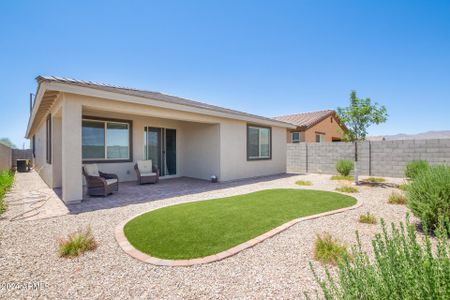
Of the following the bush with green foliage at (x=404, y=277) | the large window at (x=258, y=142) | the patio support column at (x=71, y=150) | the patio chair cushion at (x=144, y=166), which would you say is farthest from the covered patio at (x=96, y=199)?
the bush with green foliage at (x=404, y=277)

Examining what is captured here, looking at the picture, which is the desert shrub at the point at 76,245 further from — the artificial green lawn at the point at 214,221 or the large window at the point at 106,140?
the large window at the point at 106,140

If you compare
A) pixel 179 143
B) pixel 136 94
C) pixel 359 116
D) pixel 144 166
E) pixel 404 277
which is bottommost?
pixel 404 277

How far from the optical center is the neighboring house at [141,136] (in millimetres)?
6270

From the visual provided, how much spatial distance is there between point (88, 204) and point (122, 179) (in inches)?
151

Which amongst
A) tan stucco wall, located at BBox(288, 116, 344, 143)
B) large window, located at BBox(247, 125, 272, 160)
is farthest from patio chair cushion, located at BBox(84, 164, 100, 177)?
tan stucco wall, located at BBox(288, 116, 344, 143)

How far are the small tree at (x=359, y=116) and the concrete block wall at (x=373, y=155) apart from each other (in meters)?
3.69

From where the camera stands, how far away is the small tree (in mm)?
9167

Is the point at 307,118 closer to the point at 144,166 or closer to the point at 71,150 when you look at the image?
the point at 144,166

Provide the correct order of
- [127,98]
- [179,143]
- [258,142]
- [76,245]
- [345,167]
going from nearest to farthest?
[76,245] < [127,98] < [345,167] < [179,143] < [258,142]

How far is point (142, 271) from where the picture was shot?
9.64 feet

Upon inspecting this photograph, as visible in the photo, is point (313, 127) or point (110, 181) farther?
point (313, 127)

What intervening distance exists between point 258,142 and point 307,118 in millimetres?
11067

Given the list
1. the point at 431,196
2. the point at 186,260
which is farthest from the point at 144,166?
the point at 431,196

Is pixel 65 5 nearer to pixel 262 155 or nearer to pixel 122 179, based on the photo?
pixel 122 179
